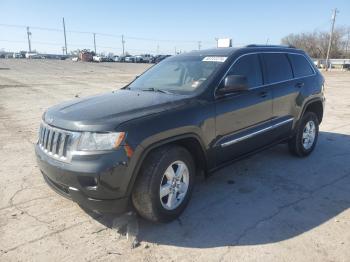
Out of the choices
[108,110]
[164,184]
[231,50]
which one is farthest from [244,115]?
[108,110]

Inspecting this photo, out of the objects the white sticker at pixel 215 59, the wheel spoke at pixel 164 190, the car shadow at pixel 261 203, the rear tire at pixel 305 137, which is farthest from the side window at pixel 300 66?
the wheel spoke at pixel 164 190

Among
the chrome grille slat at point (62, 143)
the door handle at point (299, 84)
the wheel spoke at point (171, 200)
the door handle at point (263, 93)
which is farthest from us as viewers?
the door handle at point (299, 84)

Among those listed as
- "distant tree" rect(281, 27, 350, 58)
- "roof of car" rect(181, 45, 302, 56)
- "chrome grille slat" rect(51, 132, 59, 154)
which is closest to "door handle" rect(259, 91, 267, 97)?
"roof of car" rect(181, 45, 302, 56)

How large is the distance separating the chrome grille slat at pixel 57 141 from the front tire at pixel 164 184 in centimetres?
72

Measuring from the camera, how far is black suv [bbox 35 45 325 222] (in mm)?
3178

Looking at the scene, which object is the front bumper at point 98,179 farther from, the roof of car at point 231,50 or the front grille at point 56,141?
the roof of car at point 231,50

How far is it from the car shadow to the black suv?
10.5 inches

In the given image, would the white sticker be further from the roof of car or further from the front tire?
the front tire

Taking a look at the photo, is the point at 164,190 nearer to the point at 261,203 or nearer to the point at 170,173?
the point at 170,173

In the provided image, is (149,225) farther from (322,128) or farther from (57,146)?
(322,128)

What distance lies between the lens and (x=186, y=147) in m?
3.91

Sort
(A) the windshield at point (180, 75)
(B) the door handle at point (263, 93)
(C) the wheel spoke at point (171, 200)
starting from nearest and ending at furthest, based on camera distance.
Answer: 1. (C) the wheel spoke at point (171, 200)
2. (A) the windshield at point (180, 75)
3. (B) the door handle at point (263, 93)

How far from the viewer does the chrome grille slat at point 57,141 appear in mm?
3291

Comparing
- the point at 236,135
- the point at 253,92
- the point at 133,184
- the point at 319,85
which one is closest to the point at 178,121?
the point at 133,184
